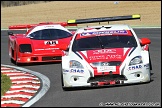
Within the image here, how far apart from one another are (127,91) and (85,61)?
42.1 inches

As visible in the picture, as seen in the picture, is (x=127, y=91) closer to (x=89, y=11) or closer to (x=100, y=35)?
(x=100, y=35)

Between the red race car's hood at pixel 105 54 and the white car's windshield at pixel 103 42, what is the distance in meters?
0.34

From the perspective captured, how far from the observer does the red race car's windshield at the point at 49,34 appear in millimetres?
15959

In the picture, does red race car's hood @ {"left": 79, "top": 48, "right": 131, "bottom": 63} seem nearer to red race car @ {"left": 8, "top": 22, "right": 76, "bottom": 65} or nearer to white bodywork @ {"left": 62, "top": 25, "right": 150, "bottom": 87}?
white bodywork @ {"left": 62, "top": 25, "right": 150, "bottom": 87}

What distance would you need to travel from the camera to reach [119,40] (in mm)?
11820

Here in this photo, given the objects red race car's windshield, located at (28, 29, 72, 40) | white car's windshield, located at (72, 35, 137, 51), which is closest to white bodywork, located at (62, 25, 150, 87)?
A: white car's windshield, located at (72, 35, 137, 51)

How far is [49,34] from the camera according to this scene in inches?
635

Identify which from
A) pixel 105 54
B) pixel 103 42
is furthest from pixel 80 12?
pixel 105 54

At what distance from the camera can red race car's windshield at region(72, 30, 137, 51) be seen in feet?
38.0

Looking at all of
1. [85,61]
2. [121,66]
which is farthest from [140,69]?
[85,61]

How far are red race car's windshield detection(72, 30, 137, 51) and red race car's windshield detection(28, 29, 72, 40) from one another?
388cm

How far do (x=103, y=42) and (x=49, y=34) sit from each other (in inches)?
181

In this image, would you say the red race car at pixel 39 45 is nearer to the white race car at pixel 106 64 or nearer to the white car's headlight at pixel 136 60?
the white race car at pixel 106 64

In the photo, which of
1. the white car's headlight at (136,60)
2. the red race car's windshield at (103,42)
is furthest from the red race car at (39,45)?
the white car's headlight at (136,60)
